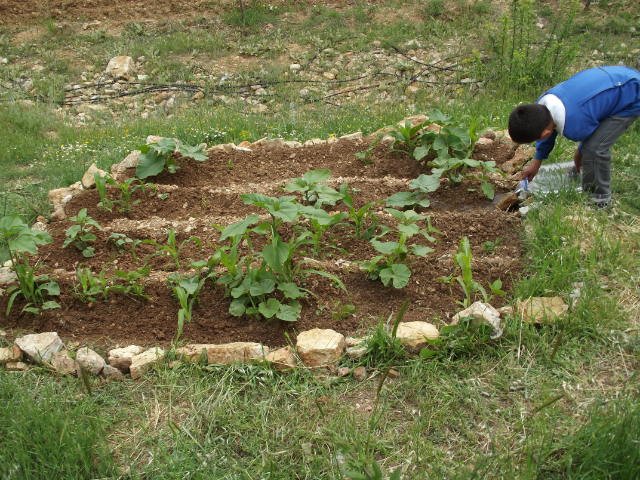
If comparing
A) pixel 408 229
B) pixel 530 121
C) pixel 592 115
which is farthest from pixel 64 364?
pixel 592 115

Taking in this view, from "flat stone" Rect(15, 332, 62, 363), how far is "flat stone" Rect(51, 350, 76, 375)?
0.04 metres

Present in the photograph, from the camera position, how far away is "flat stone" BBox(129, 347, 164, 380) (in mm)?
2529

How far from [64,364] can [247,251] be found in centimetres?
129

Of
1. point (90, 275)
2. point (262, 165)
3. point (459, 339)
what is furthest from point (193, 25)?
point (459, 339)

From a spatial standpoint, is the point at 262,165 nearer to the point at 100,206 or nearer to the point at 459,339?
the point at 100,206

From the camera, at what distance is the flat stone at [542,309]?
2557mm

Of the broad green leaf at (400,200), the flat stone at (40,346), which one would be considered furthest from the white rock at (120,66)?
the flat stone at (40,346)

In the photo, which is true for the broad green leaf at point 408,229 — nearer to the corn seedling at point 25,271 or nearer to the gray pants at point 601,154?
the gray pants at point 601,154

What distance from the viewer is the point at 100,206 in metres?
3.89

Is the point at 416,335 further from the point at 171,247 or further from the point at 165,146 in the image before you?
the point at 165,146

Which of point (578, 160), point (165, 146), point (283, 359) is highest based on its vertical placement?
point (578, 160)

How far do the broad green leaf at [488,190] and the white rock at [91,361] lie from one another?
2.86m

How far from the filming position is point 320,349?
2.52 m

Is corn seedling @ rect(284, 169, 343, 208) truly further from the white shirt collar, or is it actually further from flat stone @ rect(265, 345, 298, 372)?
the white shirt collar
